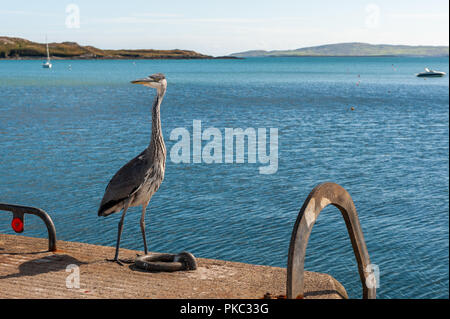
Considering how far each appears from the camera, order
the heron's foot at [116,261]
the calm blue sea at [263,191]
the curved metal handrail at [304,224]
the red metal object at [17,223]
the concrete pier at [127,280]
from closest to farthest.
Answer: the curved metal handrail at [304,224] → the concrete pier at [127,280] → the heron's foot at [116,261] → the red metal object at [17,223] → the calm blue sea at [263,191]

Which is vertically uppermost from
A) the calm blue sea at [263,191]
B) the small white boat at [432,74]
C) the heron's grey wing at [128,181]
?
the small white boat at [432,74]

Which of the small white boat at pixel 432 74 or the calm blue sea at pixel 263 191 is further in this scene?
the small white boat at pixel 432 74

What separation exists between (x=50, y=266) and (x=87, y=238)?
9.09 meters

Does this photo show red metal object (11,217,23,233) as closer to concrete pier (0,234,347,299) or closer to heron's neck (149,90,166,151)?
concrete pier (0,234,347,299)

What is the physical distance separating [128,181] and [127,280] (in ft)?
4.93

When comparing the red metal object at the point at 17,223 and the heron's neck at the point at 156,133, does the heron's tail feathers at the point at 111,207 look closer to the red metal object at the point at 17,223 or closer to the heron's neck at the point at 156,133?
the heron's neck at the point at 156,133

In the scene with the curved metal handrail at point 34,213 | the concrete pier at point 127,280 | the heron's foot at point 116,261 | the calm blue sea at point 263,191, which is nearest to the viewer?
the concrete pier at point 127,280

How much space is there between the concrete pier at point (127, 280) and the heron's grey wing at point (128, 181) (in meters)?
0.94

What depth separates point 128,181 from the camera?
793cm

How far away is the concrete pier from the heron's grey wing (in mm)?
935

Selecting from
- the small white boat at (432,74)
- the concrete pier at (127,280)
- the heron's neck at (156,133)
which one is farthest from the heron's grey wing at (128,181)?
the small white boat at (432,74)

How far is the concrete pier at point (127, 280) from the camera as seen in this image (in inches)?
259
